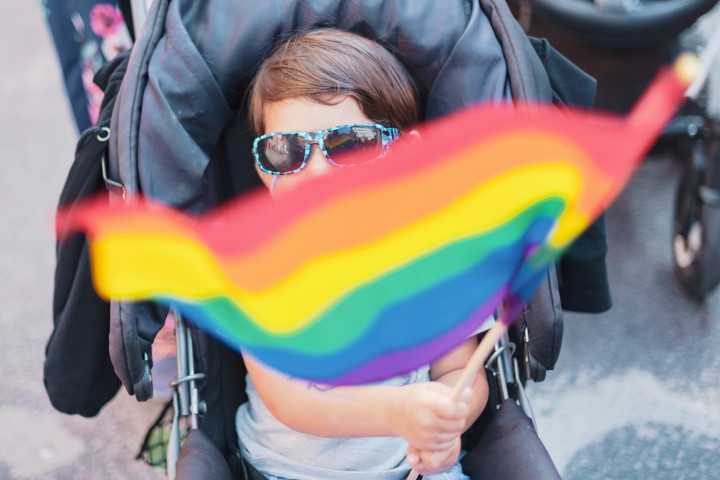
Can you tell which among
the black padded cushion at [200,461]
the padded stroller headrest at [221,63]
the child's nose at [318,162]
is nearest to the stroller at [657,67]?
the padded stroller headrest at [221,63]

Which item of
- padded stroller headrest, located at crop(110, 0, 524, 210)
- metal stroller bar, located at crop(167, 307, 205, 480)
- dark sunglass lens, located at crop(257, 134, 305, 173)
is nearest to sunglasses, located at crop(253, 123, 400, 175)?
dark sunglass lens, located at crop(257, 134, 305, 173)

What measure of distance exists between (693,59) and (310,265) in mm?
1437

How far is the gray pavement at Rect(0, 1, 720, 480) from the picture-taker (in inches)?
69.5

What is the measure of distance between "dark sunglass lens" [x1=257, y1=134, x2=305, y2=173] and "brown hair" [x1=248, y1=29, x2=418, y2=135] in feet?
0.31

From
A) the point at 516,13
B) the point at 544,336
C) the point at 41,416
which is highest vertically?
the point at 516,13

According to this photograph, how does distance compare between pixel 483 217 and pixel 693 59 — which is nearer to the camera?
pixel 483 217

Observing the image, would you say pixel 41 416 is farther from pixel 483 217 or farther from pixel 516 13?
pixel 516 13

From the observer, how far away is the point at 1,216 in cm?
255

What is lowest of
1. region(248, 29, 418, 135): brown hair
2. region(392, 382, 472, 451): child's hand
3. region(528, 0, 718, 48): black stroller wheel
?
region(392, 382, 472, 451): child's hand

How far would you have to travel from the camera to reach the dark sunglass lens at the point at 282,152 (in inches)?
46.9

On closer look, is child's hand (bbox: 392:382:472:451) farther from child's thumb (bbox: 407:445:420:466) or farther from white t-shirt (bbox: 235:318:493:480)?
white t-shirt (bbox: 235:318:493:480)

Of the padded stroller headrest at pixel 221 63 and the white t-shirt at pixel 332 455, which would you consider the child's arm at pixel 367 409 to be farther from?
the padded stroller headrest at pixel 221 63

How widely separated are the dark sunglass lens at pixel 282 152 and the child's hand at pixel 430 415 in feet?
1.48

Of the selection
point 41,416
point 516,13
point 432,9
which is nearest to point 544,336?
point 432,9
